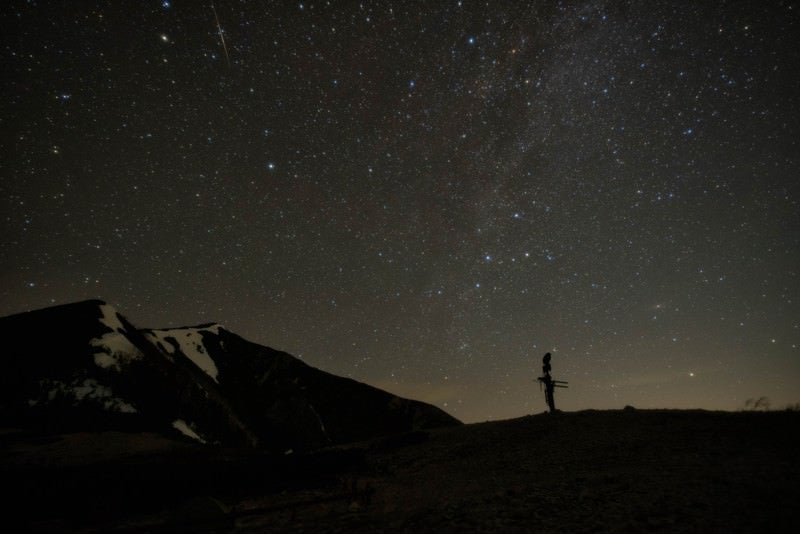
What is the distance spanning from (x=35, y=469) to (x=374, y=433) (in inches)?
585

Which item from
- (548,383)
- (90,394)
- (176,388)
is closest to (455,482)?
(548,383)

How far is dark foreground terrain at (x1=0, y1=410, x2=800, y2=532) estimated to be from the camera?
12.7 ft

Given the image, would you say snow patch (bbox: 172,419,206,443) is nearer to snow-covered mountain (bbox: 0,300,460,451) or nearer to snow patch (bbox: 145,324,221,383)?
snow-covered mountain (bbox: 0,300,460,451)

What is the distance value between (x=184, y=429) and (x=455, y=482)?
10191mm

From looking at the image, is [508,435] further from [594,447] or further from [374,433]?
[374,433]

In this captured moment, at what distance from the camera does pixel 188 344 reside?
18.6 m

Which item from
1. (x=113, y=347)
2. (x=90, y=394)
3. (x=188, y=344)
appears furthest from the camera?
(x=188, y=344)

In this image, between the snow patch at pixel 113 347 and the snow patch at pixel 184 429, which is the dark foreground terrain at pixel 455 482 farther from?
the snow patch at pixel 113 347

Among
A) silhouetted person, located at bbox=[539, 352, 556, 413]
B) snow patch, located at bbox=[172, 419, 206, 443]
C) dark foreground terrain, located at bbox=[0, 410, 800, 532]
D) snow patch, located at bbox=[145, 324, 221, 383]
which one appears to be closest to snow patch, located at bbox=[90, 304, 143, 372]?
snow patch, located at bbox=[172, 419, 206, 443]

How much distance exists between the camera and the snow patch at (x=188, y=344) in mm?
16888

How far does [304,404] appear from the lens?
1936 centimetres

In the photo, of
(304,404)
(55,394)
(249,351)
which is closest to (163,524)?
(55,394)

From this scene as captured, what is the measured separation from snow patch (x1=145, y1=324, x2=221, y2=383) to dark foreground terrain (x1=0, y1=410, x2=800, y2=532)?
25.1ft

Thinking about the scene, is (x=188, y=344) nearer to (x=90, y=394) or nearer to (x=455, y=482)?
(x=90, y=394)
